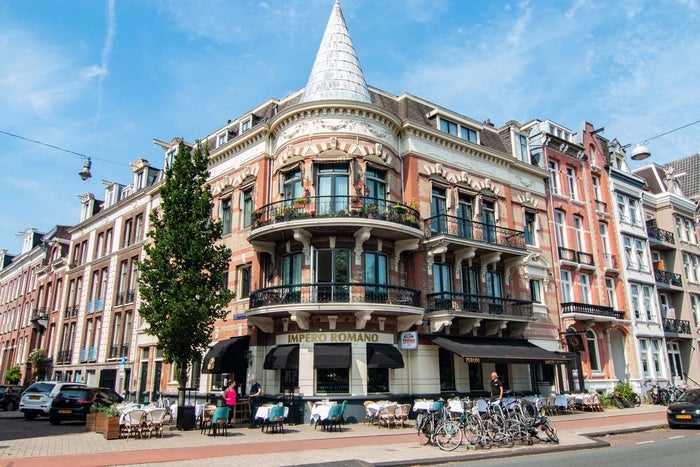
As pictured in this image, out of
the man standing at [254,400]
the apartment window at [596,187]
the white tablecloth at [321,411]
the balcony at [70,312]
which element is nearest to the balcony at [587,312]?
the apartment window at [596,187]

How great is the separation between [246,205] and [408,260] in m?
8.76

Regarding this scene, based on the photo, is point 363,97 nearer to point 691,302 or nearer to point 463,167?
point 463,167

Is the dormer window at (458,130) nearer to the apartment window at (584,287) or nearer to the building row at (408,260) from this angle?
the building row at (408,260)

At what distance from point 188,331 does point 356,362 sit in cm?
639

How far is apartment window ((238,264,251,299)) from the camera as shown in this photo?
24109 mm

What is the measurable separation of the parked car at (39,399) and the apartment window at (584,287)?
26.7 meters

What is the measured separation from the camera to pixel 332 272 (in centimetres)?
2050

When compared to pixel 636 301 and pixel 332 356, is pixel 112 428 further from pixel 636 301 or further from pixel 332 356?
pixel 636 301

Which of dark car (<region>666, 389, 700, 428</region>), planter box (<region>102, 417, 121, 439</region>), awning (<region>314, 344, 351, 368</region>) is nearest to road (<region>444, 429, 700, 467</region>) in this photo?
dark car (<region>666, 389, 700, 428</region>)

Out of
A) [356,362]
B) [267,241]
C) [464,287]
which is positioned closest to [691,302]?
[464,287]

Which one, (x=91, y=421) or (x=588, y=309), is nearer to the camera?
(x=91, y=421)

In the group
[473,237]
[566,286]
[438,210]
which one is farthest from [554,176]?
[438,210]

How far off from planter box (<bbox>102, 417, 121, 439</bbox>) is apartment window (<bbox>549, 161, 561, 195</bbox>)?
25.3 m

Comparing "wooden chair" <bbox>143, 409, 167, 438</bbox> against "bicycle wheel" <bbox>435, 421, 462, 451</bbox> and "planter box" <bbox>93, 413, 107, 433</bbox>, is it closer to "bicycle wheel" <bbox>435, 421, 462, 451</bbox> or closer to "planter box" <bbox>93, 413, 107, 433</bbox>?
"planter box" <bbox>93, 413, 107, 433</bbox>
